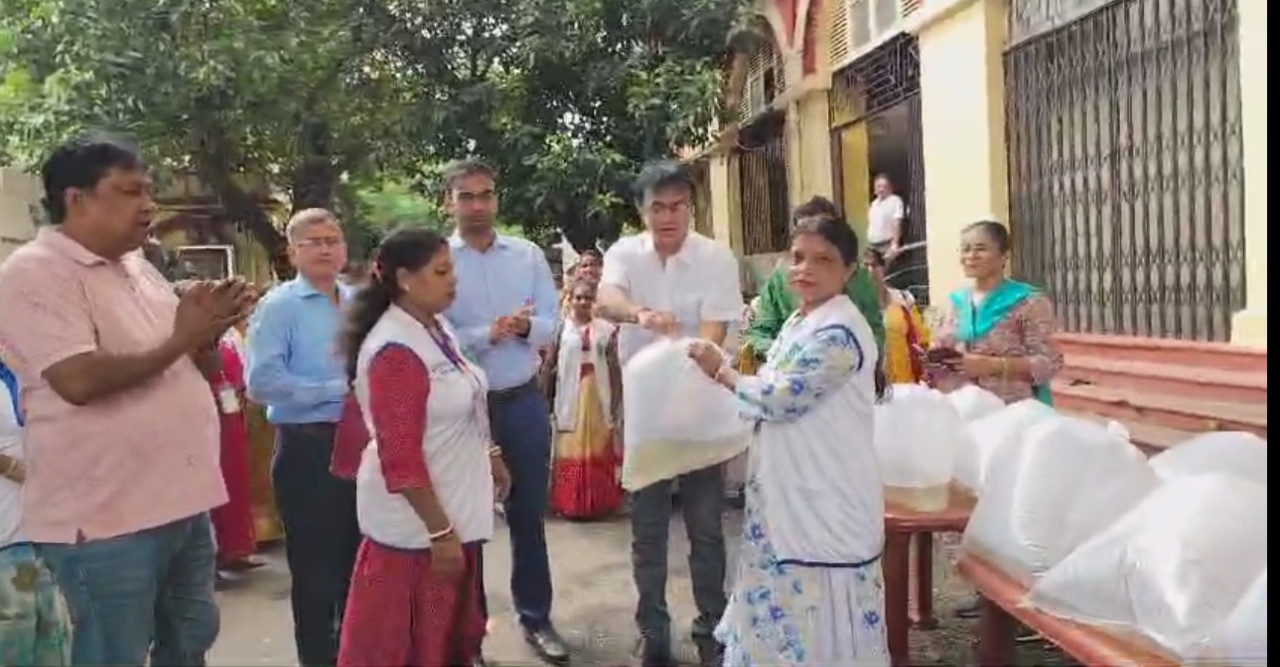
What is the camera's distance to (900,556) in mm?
3510

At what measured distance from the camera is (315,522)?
3426mm

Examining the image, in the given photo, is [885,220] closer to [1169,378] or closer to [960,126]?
[960,126]

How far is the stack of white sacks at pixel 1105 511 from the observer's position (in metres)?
2.18

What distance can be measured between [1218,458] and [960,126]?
4.48 meters

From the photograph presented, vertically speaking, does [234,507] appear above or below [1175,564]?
below

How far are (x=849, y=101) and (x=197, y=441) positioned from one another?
788 centimetres

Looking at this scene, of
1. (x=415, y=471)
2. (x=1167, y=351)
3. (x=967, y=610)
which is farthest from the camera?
(x=1167, y=351)

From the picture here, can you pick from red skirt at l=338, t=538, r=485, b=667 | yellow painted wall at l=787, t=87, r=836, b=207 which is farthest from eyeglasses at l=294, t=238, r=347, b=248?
yellow painted wall at l=787, t=87, r=836, b=207

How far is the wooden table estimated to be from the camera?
3.15m

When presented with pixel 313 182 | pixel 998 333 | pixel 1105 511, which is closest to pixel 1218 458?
pixel 1105 511

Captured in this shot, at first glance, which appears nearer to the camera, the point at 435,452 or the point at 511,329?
the point at 435,452

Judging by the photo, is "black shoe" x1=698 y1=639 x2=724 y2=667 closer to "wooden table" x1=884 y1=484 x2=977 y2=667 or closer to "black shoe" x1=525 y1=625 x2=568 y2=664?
"black shoe" x1=525 y1=625 x2=568 y2=664

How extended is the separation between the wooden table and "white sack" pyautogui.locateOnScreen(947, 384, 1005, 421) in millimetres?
266

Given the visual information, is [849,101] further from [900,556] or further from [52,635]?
[52,635]
